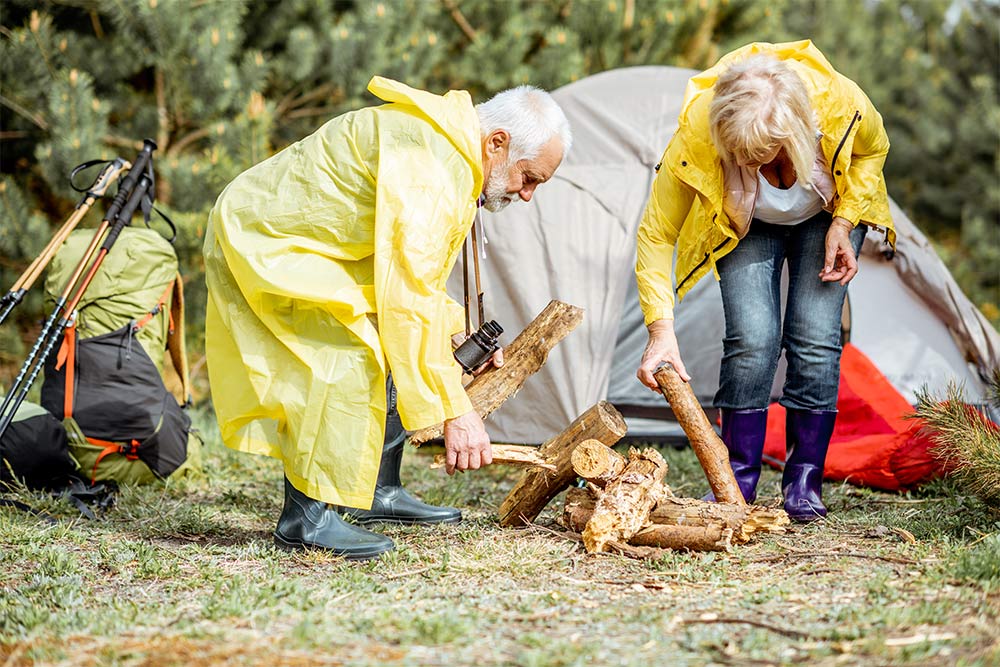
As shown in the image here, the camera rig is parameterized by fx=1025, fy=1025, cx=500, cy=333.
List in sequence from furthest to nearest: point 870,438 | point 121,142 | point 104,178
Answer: point 121,142 → point 870,438 → point 104,178

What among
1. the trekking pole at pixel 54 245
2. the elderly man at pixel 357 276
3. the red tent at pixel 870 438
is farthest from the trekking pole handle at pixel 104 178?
the red tent at pixel 870 438

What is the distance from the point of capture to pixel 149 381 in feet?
12.4

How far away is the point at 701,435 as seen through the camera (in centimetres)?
316

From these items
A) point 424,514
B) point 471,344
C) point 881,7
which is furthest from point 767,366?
point 881,7

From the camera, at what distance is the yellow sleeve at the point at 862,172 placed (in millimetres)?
3063

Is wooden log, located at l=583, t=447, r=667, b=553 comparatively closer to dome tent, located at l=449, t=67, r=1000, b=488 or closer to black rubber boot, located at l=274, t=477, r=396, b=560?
black rubber boot, located at l=274, t=477, r=396, b=560

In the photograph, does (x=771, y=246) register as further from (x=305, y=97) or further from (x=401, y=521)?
(x=305, y=97)

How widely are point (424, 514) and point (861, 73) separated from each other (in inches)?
349

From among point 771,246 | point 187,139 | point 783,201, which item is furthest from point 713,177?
point 187,139

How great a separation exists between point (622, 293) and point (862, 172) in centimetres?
142

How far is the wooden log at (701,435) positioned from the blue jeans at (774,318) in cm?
14

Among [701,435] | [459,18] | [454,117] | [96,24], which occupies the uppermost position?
[459,18]

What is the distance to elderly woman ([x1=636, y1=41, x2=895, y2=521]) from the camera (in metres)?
3.02

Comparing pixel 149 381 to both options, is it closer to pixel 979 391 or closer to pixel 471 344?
pixel 471 344
